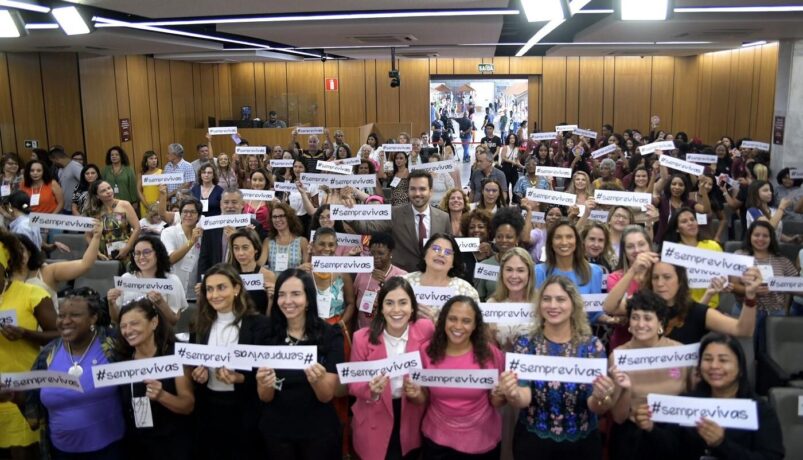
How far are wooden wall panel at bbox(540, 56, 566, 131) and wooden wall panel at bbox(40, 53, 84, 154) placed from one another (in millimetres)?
13827

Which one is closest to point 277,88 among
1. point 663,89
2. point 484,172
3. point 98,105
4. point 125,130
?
point 125,130

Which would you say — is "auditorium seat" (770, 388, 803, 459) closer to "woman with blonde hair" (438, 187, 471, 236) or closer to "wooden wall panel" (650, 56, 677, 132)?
"woman with blonde hair" (438, 187, 471, 236)

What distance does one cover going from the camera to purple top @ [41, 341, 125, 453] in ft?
11.4

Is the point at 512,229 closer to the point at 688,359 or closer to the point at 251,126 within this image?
the point at 688,359

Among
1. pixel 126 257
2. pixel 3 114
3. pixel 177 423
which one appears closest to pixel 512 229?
pixel 177 423

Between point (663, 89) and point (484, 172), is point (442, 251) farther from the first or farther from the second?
point (663, 89)

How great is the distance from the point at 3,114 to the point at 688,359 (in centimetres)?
1340

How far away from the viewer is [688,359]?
3281 mm

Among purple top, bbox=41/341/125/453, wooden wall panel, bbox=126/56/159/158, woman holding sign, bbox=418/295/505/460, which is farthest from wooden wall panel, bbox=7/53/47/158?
woman holding sign, bbox=418/295/505/460

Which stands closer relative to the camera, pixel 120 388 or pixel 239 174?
pixel 120 388

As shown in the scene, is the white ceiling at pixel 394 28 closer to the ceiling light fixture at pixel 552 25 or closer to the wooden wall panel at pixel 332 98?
the ceiling light fixture at pixel 552 25

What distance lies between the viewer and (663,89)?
2131cm

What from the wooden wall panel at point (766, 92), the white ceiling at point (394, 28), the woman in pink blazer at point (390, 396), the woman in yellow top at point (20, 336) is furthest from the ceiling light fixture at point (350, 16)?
the wooden wall panel at point (766, 92)

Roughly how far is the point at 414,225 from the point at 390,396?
2.68m
